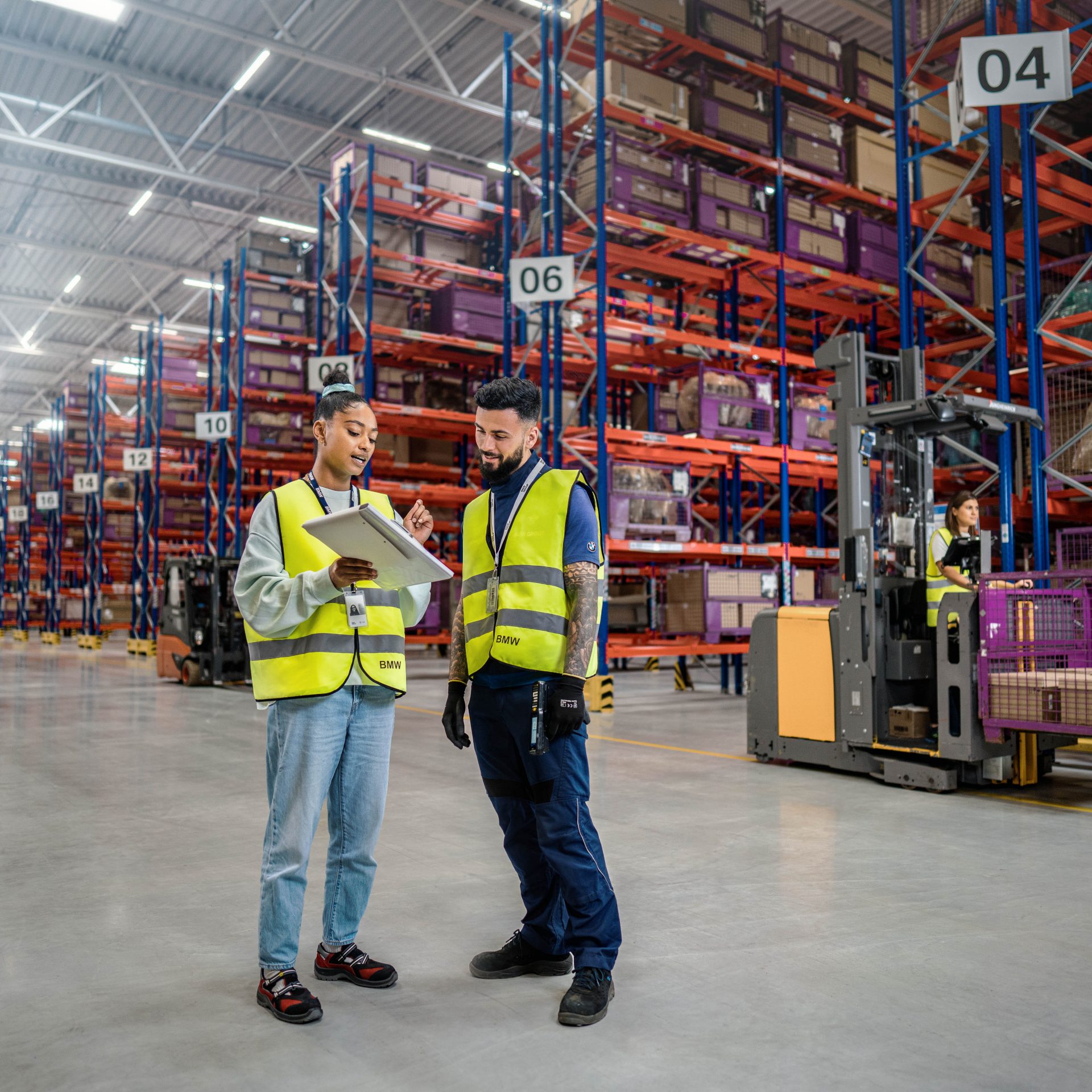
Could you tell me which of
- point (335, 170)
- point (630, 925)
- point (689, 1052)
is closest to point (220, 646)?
point (335, 170)

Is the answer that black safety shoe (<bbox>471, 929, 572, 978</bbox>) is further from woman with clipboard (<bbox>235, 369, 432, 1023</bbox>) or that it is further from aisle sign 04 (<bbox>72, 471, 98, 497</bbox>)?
aisle sign 04 (<bbox>72, 471, 98, 497</bbox>)

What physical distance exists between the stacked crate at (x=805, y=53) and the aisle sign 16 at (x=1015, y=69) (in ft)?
17.6

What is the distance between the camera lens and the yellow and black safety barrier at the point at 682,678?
511 inches

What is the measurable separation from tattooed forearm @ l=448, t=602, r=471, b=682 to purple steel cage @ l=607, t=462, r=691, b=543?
7627 millimetres

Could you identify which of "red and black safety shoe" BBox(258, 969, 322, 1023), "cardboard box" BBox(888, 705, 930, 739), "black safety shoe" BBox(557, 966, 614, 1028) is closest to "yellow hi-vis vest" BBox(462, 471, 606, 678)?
"black safety shoe" BBox(557, 966, 614, 1028)

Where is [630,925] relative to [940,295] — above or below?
below

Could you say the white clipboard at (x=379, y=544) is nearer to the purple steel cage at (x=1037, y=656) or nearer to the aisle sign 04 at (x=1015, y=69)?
the purple steel cage at (x=1037, y=656)

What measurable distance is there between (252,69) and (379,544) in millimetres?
16196

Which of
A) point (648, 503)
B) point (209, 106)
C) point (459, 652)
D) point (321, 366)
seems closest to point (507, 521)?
point (459, 652)

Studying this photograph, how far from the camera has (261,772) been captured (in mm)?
6684

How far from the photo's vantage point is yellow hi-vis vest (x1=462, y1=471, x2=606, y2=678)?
9.06 feet

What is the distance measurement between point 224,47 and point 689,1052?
58.6ft

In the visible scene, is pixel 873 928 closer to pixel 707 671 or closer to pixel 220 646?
pixel 220 646

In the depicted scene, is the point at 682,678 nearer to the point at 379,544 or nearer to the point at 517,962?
the point at 517,962
